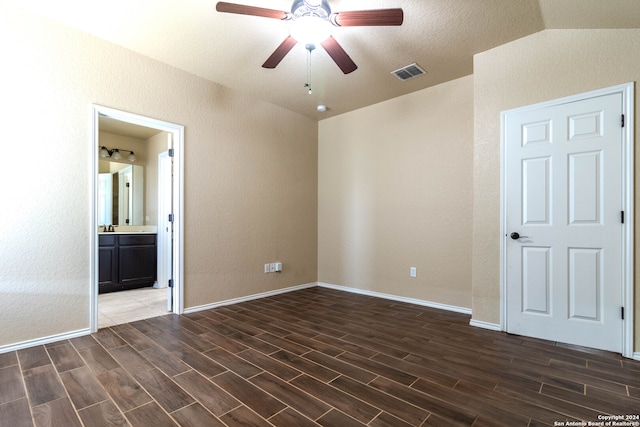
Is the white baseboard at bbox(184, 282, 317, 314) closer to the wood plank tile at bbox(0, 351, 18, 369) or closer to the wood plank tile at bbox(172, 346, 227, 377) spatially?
the wood plank tile at bbox(172, 346, 227, 377)

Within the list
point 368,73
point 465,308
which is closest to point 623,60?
point 368,73

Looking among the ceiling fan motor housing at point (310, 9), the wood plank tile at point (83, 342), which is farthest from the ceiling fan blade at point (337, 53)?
the wood plank tile at point (83, 342)

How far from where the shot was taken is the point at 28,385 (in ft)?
6.57

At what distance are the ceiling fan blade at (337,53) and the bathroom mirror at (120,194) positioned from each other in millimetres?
4771

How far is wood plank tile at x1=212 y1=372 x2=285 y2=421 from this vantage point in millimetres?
1758

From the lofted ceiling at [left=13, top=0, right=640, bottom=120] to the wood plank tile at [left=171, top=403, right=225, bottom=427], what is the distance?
113 inches

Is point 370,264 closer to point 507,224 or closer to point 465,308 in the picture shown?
point 465,308

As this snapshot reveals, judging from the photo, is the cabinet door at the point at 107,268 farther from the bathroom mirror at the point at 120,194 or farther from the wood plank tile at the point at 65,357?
the wood plank tile at the point at 65,357

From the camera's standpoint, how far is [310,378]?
2.10m

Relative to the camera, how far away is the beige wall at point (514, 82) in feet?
8.30

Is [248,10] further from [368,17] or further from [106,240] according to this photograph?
[106,240]

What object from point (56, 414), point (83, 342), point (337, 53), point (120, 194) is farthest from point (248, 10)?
point (120, 194)

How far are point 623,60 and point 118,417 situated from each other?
4.34 meters

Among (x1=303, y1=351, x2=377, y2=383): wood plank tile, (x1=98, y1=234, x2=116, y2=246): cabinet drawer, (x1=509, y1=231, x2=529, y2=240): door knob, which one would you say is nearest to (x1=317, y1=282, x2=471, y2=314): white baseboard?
(x1=509, y1=231, x2=529, y2=240): door knob
